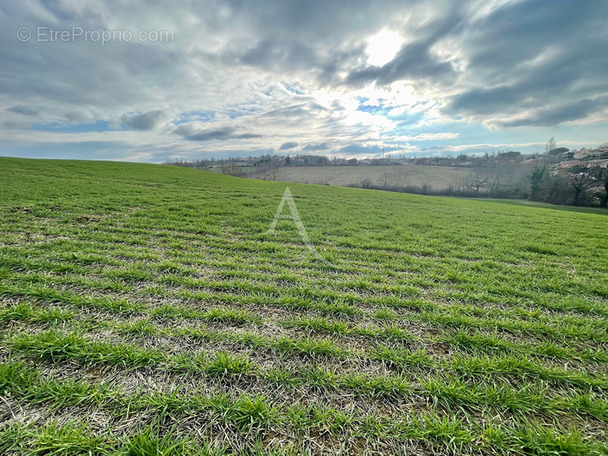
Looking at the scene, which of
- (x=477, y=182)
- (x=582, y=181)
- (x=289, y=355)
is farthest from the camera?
(x=477, y=182)

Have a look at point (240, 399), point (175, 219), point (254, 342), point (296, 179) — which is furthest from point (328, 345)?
point (296, 179)

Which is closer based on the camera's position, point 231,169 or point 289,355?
point 289,355

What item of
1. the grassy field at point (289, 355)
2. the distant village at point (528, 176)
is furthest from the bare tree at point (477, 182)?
the grassy field at point (289, 355)

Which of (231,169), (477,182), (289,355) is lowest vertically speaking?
(477,182)

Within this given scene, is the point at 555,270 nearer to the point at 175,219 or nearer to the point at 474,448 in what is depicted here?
the point at 474,448

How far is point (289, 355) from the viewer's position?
317 centimetres

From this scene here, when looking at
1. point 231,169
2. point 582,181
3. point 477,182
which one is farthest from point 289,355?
point 582,181

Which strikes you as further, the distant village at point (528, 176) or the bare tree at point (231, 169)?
the bare tree at point (231, 169)

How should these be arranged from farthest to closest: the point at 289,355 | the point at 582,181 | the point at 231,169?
the point at 231,169, the point at 582,181, the point at 289,355

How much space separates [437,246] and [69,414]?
1004 cm

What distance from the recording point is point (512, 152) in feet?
279

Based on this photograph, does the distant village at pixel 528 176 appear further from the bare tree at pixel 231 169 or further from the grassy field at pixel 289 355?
the grassy field at pixel 289 355

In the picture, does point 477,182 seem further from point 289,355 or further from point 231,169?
point 289,355

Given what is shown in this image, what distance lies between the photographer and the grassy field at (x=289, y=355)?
7.29 ft
